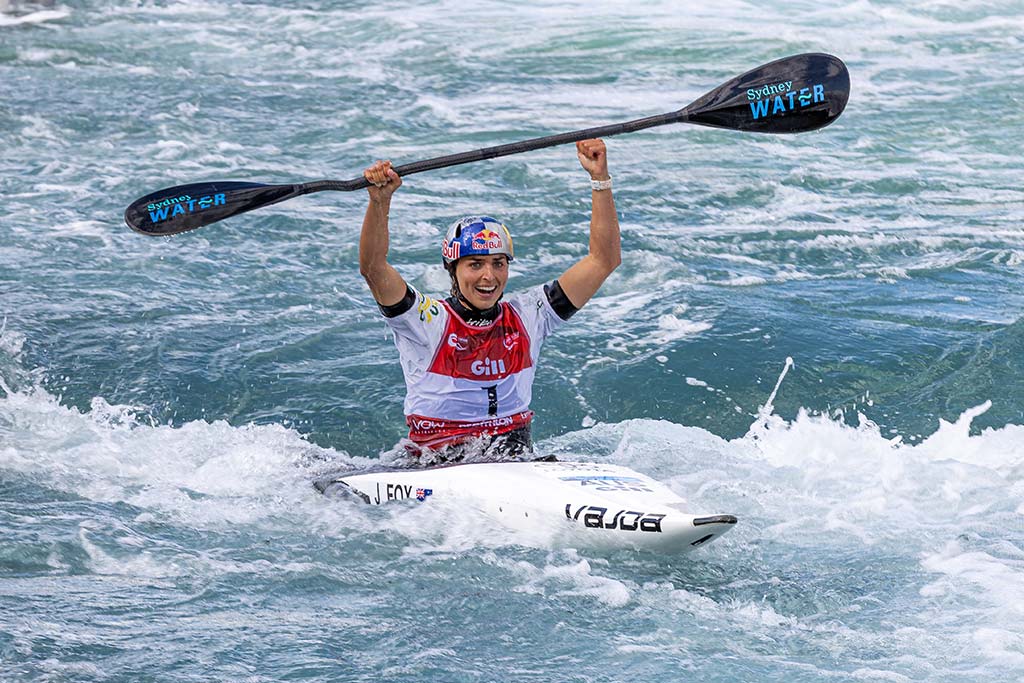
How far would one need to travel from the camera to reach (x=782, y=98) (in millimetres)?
6242

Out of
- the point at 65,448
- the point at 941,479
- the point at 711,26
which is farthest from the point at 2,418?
the point at 711,26

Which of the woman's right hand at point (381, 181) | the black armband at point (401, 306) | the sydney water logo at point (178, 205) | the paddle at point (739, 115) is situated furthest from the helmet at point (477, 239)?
the sydney water logo at point (178, 205)

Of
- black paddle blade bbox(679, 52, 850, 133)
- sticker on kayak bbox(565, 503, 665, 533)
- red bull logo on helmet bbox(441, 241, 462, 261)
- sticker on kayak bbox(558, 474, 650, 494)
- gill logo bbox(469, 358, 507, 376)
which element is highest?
black paddle blade bbox(679, 52, 850, 133)

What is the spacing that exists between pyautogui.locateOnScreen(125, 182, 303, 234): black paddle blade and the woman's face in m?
1.20

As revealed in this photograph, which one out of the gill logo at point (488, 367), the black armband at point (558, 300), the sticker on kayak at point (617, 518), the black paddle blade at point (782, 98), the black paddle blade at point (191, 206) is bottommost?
the sticker on kayak at point (617, 518)

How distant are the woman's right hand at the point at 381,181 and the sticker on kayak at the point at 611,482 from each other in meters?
1.40

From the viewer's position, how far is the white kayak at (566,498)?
525 cm

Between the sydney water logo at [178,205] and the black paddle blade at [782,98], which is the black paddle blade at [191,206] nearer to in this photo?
the sydney water logo at [178,205]

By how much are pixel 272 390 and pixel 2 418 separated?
5.06 feet

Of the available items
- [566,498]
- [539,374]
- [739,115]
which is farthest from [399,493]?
[539,374]

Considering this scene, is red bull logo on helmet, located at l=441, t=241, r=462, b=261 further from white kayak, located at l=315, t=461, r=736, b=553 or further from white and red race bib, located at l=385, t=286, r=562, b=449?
white kayak, located at l=315, t=461, r=736, b=553

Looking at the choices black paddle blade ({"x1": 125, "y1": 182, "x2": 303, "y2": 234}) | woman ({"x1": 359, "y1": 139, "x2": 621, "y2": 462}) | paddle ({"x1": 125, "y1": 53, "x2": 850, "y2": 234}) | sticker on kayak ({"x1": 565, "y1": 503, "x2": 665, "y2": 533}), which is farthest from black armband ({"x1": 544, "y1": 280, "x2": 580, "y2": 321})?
black paddle blade ({"x1": 125, "y1": 182, "x2": 303, "y2": 234})

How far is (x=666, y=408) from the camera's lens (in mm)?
7797

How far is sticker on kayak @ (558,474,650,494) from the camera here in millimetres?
5586
